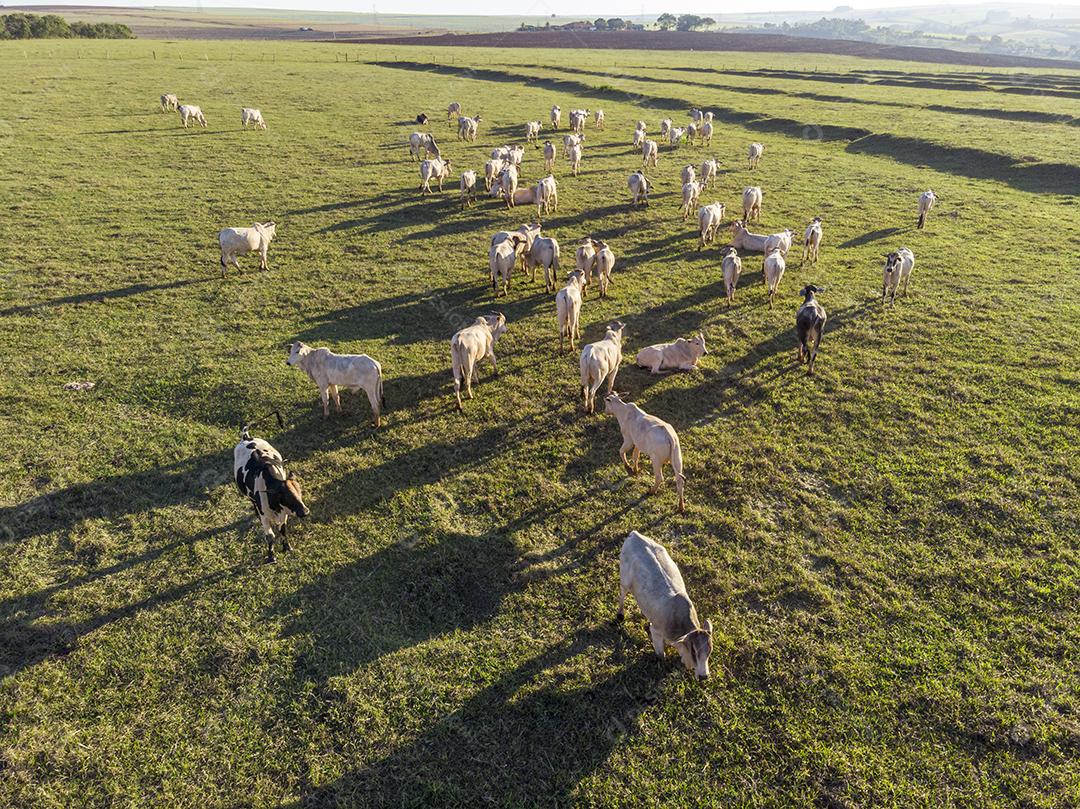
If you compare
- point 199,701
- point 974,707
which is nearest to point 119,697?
point 199,701

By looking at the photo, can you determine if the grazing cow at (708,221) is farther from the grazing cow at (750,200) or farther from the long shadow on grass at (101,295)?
the long shadow on grass at (101,295)

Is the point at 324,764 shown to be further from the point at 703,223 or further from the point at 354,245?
the point at 703,223

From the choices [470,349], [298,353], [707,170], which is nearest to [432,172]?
[707,170]

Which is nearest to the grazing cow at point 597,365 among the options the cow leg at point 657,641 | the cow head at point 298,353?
the cow leg at point 657,641

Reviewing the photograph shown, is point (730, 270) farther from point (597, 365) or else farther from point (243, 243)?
point (243, 243)

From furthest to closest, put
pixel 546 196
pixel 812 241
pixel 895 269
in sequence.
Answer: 1. pixel 546 196
2. pixel 812 241
3. pixel 895 269

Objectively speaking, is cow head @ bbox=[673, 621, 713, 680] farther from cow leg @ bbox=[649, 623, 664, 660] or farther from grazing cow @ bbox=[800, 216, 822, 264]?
grazing cow @ bbox=[800, 216, 822, 264]

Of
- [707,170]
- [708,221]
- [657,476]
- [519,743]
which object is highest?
[707,170]
